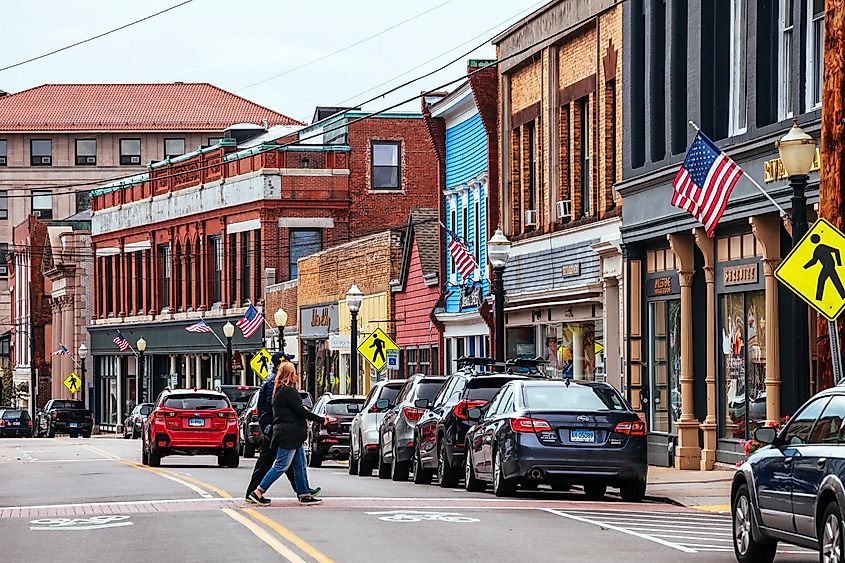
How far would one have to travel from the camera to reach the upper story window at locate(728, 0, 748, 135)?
26359mm

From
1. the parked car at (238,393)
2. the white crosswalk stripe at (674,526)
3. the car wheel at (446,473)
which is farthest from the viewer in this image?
the parked car at (238,393)

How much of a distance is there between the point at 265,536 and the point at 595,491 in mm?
7551

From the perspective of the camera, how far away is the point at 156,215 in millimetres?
77188

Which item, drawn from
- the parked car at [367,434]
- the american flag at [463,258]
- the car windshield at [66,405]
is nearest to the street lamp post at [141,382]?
the car windshield at [66,405]

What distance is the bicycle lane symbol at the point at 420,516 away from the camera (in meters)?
17.5

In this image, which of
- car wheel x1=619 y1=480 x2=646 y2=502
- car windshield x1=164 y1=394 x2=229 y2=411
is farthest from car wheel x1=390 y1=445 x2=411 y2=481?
car windshield x1=164 y1=394 x2=229 y2=411

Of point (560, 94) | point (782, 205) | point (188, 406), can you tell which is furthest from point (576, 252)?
point (782, 205)

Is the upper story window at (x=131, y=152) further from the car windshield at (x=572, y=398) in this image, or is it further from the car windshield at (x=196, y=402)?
the car windshield at (x=572, y=398)

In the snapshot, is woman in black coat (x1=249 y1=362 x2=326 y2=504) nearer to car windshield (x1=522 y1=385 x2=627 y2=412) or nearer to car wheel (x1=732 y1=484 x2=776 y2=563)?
car windshield (x1=522 y1=385 x2=627 y2=412)

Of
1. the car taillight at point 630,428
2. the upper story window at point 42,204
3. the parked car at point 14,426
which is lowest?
the parked car at point 14,426

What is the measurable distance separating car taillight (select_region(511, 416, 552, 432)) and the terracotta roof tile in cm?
9390

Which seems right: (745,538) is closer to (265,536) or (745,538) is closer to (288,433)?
(265,536)

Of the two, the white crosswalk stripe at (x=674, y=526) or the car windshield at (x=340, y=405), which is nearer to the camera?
the white crosswalk stripe at (x=674, y=526)

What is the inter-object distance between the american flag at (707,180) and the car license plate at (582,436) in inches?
193
